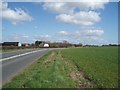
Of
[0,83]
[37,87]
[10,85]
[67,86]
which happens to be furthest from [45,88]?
[0,83]

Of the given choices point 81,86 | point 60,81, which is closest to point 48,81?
point 60,81

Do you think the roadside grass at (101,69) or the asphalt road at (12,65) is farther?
the asphalt road at (12,65)

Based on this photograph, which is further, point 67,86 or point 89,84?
point 89,84

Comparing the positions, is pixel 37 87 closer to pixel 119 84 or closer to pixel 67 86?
pixel 67 86

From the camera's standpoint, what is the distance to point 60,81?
12.9 meters

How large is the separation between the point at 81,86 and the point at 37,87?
210 centimetres

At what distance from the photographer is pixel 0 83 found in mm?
13148

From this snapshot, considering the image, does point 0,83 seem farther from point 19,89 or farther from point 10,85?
point 19,89

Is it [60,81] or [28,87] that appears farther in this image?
[60,81]

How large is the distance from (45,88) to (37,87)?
1.13 ft

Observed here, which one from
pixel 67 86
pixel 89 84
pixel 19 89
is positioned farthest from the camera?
pixel 89 84

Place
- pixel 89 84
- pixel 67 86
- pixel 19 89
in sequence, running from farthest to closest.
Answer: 1. pixel 89 84
2. pixel 67 86
3. pixel 19 89

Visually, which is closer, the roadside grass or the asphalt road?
the roadside grass

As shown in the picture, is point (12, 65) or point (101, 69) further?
point (12, 65)
